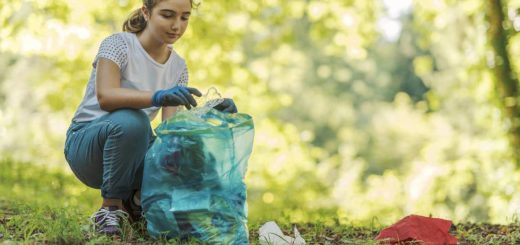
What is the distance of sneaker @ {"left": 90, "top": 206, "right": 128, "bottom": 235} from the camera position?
2803mm

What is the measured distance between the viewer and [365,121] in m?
23.5

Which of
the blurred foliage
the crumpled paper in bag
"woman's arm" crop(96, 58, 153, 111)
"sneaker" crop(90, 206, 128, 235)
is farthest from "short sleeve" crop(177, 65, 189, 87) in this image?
the blurred foliage

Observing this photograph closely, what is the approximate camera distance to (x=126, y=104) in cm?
280

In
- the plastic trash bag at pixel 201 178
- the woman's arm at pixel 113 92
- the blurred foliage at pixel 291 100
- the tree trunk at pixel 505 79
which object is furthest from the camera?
the blurred foliage at pixel 291 100

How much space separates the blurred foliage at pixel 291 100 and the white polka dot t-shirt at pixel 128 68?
1.17 metres

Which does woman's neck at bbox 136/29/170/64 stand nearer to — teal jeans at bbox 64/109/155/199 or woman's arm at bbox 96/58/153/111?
woman's arm at bbox 96/58/153/111

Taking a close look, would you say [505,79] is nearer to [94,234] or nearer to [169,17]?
[169,17]

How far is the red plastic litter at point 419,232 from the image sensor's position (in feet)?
9.55

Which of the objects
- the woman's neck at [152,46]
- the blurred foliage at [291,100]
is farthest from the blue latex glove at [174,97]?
the blurred foliage at [291,100]

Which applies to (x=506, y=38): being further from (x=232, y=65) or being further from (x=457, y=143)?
(x=457, y=143)

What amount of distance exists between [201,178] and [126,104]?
45 centimetres

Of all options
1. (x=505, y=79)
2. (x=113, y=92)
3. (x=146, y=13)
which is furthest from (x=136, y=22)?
(x=505, y=79)

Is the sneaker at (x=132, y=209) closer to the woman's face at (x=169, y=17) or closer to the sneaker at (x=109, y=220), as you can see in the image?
the sneaker at (x=109, y=220)

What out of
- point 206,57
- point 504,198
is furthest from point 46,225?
point 206,57
